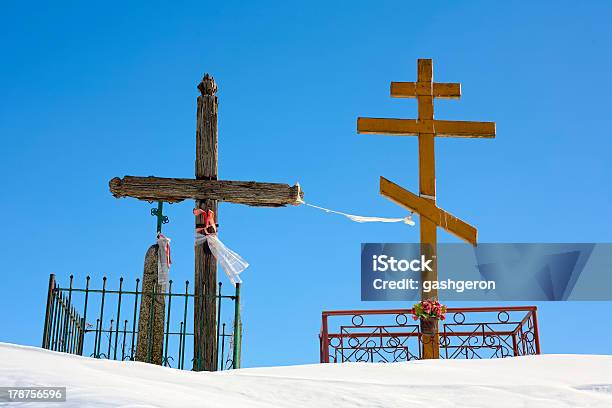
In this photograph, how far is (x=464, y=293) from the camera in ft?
42.1

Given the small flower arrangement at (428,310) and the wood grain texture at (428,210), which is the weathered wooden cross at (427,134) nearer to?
the wood grain texture at (428,210)

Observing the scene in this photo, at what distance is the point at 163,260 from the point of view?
10562mm

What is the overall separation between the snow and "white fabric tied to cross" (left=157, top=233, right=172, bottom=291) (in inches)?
114

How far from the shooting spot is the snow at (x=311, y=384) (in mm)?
5141

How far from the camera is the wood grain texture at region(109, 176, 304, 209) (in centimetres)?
1080

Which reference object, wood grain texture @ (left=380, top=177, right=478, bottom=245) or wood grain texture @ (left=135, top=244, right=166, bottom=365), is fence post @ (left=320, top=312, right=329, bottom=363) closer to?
wood grain texture @ (left=380, top=177, right=478, bottom=245)

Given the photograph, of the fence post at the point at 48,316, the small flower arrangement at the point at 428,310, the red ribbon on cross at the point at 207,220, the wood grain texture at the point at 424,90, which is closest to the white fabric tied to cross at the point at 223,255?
the red ribbon on cross at the point at 207,220

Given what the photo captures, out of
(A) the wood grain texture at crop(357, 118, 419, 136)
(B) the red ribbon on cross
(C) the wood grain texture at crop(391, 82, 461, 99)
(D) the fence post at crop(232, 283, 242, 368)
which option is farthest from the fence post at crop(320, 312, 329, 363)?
(C) the wood grain texture at crop(391, 82, 461, 99)

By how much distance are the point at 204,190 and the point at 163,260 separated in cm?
106

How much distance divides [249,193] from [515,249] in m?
5.08

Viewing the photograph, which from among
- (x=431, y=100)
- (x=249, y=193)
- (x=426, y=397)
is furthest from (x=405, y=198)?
(x=426, y=397)

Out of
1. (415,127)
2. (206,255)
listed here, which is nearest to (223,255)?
(206,255)

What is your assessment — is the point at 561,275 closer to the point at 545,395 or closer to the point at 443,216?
the point at 443,216

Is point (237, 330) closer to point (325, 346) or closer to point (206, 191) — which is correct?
point (206, 191)
